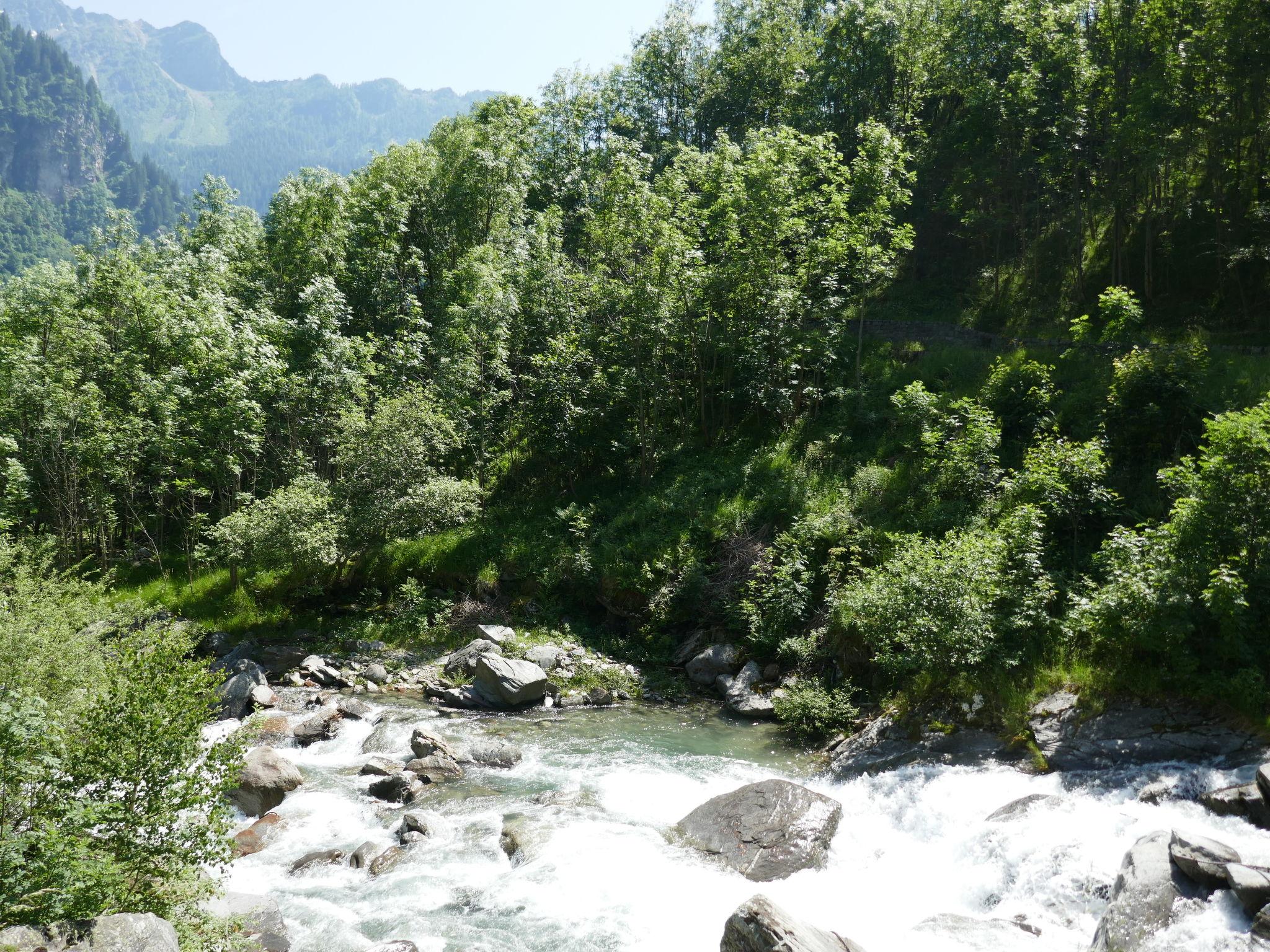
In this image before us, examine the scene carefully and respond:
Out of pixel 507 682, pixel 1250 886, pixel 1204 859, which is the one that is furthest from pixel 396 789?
pixel 1250 886

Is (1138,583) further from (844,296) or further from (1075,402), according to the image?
(844,296)

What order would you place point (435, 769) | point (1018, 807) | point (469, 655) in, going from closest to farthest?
point (1018, 807) → point (435, 769) → point (469, 655)

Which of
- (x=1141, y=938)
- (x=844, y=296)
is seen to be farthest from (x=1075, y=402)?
(x=1141, y=938)

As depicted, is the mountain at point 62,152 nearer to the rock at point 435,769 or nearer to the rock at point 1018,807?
the rock at point 435,769

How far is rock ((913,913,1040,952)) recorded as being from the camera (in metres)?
9.52

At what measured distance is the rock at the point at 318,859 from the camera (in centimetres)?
1223

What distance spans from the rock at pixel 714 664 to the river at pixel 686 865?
4.36 meters

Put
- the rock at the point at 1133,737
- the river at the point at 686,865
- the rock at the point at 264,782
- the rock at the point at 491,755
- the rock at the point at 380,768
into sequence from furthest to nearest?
the rock at the point at 491,755 < the rock at the point at 380,768 < the rock at the point at 264,782 < the rock at the point at 1133,737 < the river at the point at 686,865

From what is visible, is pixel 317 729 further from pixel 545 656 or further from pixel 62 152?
pixel 62 152

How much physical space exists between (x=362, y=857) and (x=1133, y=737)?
12392mm

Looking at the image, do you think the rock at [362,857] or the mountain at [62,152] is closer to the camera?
the rock at [362,857]

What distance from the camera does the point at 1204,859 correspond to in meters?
9.21

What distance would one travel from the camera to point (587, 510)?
86.0 feet

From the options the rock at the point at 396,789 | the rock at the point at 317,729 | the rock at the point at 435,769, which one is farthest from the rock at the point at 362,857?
the rock at the point at 317,729
